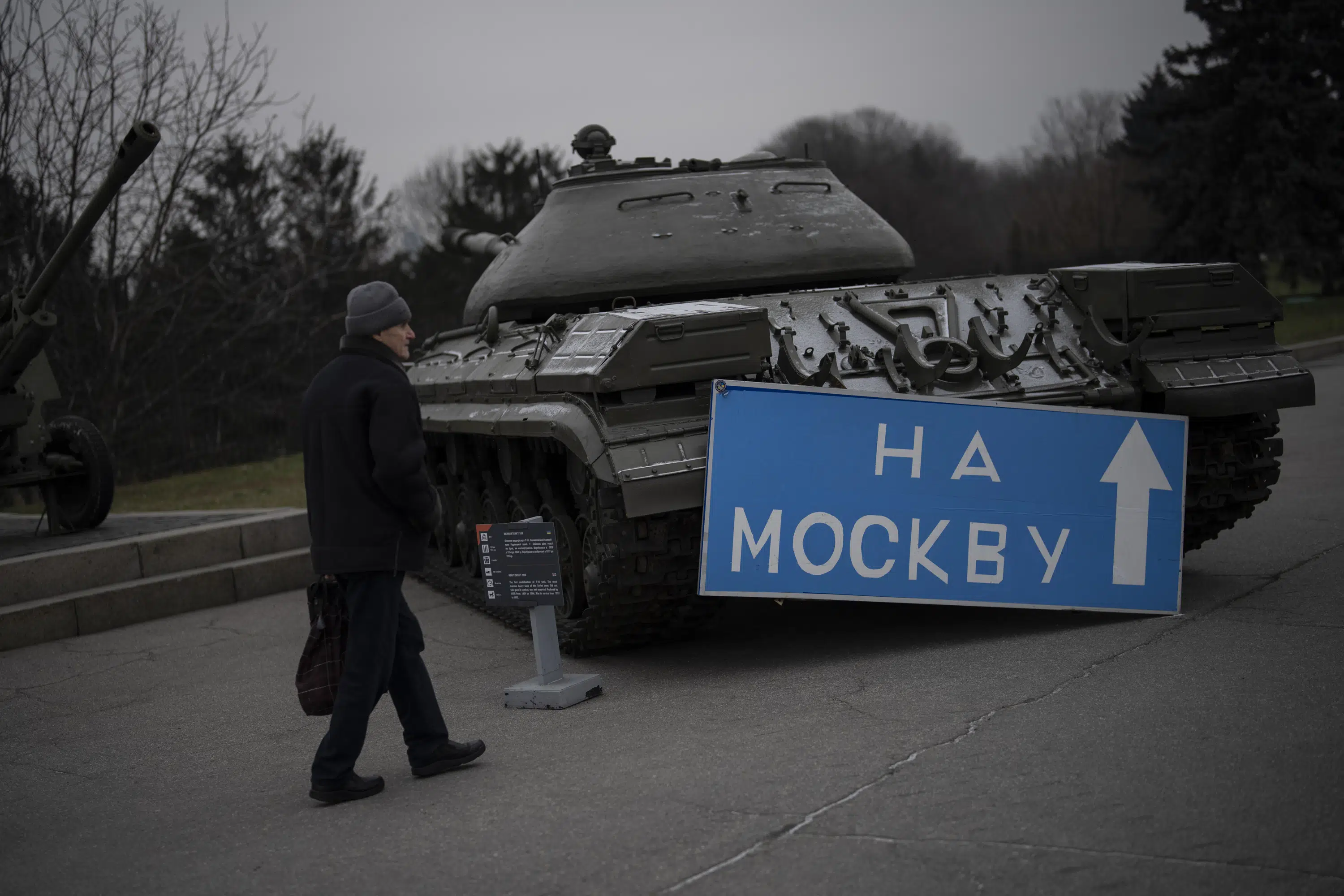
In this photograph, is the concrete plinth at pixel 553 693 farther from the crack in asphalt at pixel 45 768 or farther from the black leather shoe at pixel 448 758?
the crack in asphalt at pixel 45 768

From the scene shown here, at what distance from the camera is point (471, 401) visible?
8367 mm

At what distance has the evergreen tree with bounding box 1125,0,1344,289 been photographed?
2875cm

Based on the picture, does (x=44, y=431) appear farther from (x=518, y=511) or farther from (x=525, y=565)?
(x=525, y=565)

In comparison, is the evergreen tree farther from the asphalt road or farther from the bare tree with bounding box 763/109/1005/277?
the asphalt road

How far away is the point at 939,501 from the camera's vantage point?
641cm

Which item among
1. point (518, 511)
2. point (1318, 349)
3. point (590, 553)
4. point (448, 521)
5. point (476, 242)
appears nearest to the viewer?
point (590, 553)

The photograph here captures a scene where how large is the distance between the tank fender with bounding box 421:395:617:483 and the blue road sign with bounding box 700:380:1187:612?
0.49 meters

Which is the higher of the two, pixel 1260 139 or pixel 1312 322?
pixel 1260 139

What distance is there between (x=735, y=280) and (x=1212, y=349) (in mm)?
2691

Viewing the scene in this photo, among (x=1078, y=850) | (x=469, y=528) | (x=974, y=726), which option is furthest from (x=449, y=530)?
(x=1078, y=850)

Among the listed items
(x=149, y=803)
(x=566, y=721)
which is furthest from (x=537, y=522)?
(x=149, y=803)

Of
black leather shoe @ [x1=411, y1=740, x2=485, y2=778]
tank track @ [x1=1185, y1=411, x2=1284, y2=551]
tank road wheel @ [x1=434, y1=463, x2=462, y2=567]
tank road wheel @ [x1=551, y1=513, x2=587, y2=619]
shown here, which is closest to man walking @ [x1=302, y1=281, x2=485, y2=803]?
black leather shoe @ [x1=411, y1=740, x2=485, y2=778]

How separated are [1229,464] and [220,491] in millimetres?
10964

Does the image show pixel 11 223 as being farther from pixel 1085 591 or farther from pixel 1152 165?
pixel 1152 165
